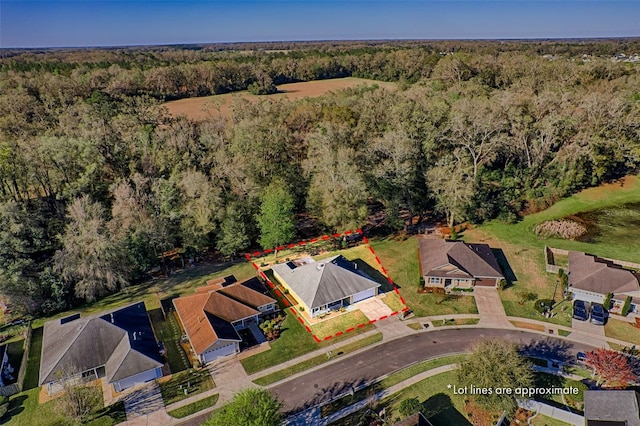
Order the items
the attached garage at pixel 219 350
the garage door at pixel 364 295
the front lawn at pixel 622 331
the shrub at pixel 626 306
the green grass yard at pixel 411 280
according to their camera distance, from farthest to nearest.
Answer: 1. the garage door at pixel 364 295
2. the green grass yard at pixel 411 280
3. the shrub at pixel 626 306
4. the front lawn at pixel 622 331
5. the attached garage at pixel 219 350

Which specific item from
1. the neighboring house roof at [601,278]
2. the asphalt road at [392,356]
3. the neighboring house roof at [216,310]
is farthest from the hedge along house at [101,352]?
the neighboring house roof at [601,278]

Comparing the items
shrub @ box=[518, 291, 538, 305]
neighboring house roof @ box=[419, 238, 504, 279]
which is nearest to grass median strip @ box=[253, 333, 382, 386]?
neighboring house roof @ box=[419, 238, 504, 279]

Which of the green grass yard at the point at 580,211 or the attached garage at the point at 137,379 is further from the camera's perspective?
the green grass yard at the point at 580,211

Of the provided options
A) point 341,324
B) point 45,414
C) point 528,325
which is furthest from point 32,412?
point 528,325

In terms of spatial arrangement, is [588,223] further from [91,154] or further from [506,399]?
[91,154]

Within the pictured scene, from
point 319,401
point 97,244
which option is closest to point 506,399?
point 319,401

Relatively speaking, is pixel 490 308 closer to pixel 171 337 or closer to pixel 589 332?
pixel 589 332

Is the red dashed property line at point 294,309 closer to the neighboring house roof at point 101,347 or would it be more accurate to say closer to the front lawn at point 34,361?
the neighboring house roof at point 101,347
